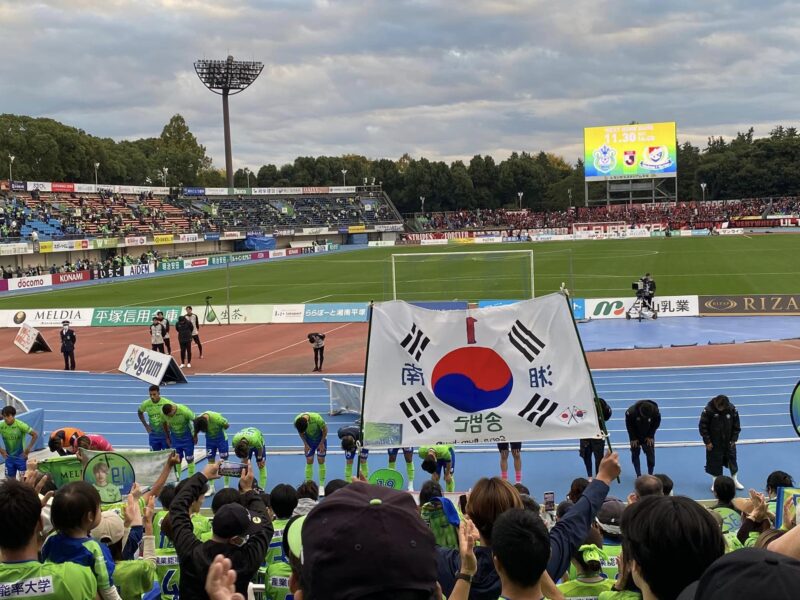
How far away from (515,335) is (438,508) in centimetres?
211

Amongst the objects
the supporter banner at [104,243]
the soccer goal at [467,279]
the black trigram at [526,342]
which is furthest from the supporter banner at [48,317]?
the supporter banner at [104,243]

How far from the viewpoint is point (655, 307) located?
93.8 feet

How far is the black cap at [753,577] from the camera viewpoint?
1699 mm

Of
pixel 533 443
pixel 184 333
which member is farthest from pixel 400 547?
pixel 184 333

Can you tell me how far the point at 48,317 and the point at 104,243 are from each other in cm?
3436

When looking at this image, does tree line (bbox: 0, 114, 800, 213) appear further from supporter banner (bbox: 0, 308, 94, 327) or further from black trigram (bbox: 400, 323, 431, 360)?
black trigram (bbox: 400, 323, 431, 360)

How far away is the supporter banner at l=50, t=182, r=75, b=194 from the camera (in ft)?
234

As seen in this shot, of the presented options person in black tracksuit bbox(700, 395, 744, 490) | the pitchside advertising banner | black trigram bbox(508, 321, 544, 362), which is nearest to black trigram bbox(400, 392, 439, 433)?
black trigram bbox(508, 321, 544, 362)

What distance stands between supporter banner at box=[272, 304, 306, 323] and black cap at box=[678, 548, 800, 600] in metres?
30.2

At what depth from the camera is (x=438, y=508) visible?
5.69 m

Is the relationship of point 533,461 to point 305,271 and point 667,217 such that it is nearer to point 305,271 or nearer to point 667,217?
point 305,271

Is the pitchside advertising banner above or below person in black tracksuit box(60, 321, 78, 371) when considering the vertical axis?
above

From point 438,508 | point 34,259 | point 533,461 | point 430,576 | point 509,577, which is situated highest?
point 34,259

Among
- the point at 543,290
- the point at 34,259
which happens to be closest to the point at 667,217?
the point at 543,290
